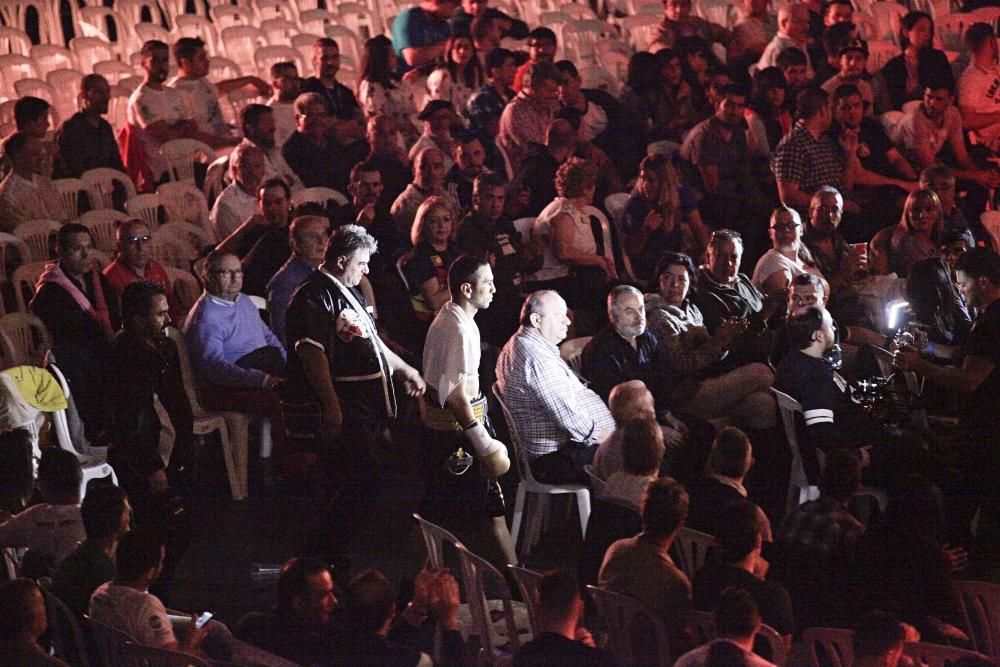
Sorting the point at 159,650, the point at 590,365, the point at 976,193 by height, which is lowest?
the point at 976,193

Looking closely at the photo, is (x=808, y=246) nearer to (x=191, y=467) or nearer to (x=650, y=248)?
(x=650, y=248)

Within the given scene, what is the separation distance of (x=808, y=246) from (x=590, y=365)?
204 centimetres

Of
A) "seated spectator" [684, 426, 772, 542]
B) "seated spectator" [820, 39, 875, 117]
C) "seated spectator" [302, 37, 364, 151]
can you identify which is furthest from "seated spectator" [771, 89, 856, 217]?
"seated spectator" [684, 426, 772, 542]

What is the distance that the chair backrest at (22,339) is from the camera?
6.40 m

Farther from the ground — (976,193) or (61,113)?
(61,113)

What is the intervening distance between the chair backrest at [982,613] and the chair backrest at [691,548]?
74 centimetres

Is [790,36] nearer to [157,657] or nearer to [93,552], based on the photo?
[93,552]

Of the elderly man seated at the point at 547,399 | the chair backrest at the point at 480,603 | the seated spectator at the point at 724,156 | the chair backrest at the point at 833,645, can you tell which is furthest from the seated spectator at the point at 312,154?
the chair backrest at the point at 833,645

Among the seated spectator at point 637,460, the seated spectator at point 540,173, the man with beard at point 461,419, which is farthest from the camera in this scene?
the seated spectator at point 540,173

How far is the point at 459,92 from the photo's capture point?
9.91 m

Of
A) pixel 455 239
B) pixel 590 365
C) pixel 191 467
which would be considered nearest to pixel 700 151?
pixel 455 239

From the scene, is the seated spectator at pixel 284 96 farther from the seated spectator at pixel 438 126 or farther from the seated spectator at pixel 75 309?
the seated spectator at pixel 75 309

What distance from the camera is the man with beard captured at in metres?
5.31

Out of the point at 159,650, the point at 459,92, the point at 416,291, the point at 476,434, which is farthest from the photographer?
the point at 459,92
